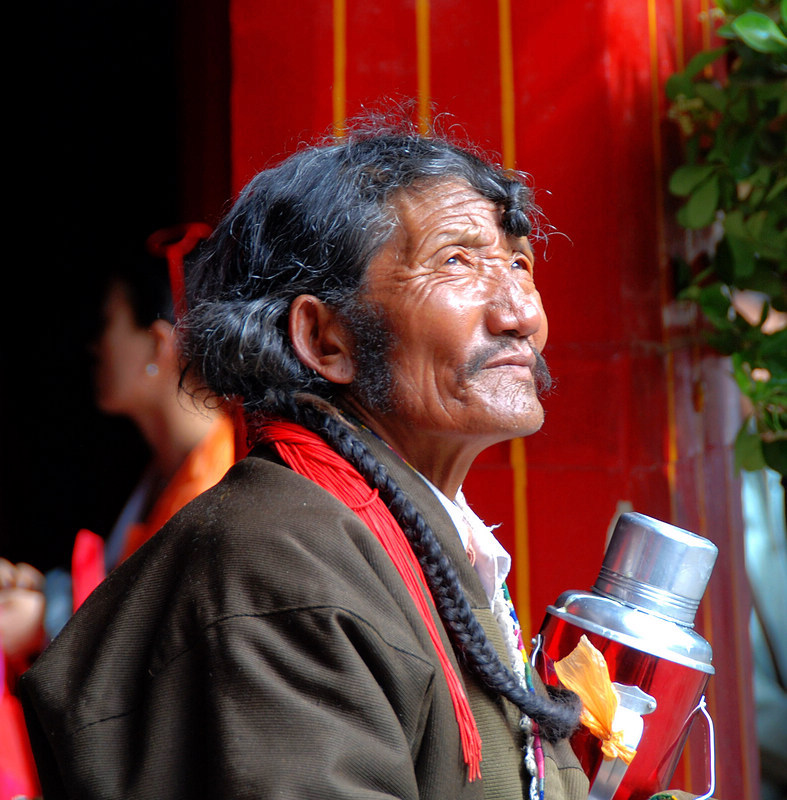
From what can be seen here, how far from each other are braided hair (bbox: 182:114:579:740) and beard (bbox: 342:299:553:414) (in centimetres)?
3

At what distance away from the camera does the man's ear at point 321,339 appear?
137 cm

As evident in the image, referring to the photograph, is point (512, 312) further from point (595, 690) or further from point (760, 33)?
point (760, 33)

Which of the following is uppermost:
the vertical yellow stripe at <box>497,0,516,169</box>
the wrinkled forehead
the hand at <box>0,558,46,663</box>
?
the vertical yellow stripe at <box>497,0,516,169</box>

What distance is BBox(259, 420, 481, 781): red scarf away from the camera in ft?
3.48

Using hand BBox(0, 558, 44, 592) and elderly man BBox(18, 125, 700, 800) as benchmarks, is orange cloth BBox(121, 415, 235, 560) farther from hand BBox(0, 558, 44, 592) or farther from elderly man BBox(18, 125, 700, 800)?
elderly man BBox(18, 125, 700, 800)

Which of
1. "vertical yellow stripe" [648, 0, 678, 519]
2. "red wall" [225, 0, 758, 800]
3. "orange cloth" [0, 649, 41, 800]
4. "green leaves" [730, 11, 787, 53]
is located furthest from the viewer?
"vertical yellow stripe" [648, 0, 678, 519]

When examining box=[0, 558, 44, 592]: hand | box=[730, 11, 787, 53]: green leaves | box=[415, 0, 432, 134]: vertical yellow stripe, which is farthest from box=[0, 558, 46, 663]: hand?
box=[730, 11, 787, 53]: green leaves

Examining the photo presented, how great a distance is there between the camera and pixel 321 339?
140 cm

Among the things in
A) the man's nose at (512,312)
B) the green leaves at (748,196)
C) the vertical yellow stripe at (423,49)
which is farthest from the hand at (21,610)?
the green leaves at (748,196)

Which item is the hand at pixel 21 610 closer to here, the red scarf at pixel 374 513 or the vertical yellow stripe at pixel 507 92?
the red scarf at pixel 374 513

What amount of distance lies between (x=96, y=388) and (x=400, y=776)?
1786 mm

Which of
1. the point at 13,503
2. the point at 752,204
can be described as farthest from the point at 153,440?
the point at 752,204

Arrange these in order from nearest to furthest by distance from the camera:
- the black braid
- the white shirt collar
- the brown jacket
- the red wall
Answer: the brown jacket
the black braid
the white shirt collar
the red wall

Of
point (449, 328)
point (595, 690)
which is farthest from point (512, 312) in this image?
point (595, 690)
